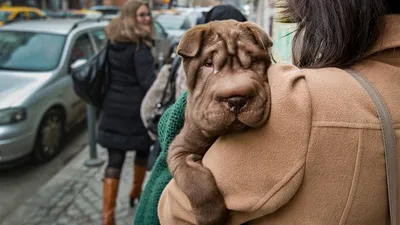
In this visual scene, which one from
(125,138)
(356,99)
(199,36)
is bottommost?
(125,138)

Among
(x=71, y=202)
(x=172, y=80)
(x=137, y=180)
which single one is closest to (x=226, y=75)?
(x=172, y=80)

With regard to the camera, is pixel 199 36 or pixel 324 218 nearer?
pixel 324 218

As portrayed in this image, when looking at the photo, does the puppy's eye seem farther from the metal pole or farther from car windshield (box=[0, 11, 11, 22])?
car windshield (box=[0, 11, 11, 22])

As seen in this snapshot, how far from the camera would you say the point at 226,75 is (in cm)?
145

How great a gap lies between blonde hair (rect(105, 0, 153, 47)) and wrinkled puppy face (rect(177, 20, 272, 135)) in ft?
9.89

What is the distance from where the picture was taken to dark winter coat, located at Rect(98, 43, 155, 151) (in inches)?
177

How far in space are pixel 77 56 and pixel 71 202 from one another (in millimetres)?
3074

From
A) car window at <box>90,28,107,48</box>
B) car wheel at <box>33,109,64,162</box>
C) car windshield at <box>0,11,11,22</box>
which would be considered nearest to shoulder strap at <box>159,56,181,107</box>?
car wheel at <box>33,109,64,162</box>

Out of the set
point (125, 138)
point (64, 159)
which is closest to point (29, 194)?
point (64, 159)

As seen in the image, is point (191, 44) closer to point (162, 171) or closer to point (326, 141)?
point (326, 141)

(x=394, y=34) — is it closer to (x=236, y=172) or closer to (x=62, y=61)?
(x=236, y=172)

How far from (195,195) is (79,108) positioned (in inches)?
274

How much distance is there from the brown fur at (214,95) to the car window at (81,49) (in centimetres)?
626

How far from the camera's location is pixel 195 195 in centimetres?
146
